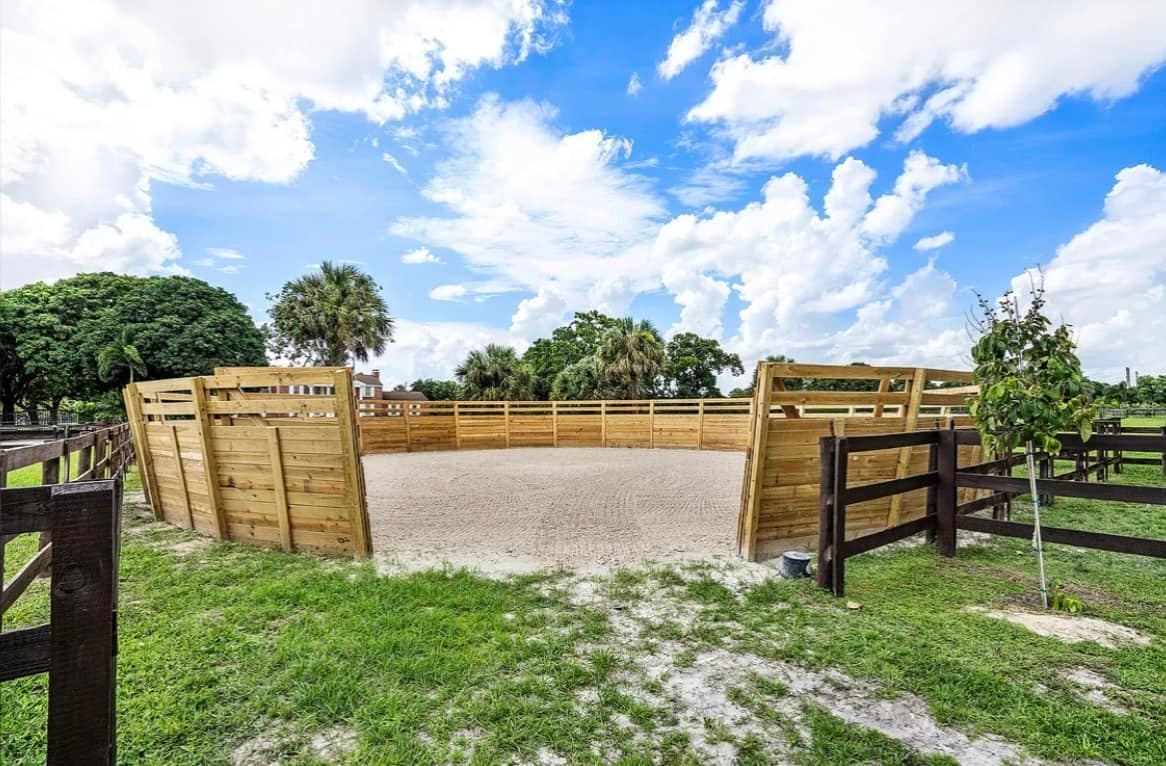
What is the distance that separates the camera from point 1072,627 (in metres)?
3.13

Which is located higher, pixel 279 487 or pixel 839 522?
pixel 279 487

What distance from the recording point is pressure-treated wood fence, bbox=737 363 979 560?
4.46 m

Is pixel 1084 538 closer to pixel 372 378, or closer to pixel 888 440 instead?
pixel 888 440

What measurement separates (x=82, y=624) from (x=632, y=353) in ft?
66.2

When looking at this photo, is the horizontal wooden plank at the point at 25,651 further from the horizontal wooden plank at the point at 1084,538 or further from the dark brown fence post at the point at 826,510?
the horizontal wooden plank at the point at 1084,538

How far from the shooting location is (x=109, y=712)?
49.4 inches

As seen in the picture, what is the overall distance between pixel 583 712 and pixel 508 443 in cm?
1429

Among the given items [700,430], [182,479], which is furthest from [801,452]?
[700,430]

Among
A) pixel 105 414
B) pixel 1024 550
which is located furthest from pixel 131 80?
pixel 105 414

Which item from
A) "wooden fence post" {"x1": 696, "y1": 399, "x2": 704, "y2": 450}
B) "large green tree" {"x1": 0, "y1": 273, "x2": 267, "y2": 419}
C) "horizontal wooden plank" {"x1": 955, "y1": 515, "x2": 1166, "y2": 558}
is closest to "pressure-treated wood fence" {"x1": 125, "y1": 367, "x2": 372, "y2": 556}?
"horizontal wooden plank" {"x1": 955, "y1": 515, "x2": 1166, "y2": 558}

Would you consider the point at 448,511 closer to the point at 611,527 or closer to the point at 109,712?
the point at 611,527

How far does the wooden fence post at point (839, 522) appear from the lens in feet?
12.1

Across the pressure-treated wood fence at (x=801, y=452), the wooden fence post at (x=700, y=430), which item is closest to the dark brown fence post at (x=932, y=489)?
the pressure-treated wood fence at (x=801, y=452)

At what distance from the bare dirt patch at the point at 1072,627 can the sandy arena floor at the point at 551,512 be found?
2.10m
